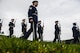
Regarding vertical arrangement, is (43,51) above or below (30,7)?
below

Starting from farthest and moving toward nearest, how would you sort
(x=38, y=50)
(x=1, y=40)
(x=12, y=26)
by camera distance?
(x=12, y=26) → (x=1, y=40) → (x=38, y=50)

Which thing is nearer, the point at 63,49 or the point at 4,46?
the point at 4,46

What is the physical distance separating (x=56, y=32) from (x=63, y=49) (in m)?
20.8

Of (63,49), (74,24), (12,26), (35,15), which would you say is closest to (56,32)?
(74,24)

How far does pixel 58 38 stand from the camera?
2645 centimetres

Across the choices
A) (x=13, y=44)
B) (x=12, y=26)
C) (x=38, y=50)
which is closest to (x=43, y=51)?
(x=38, y=50)

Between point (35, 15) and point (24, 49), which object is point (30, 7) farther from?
point (24, 49)

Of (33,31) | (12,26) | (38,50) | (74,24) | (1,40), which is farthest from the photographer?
(12,26)

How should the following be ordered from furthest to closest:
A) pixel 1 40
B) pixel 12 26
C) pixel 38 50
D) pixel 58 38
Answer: pixel 12 26, pixel 58 38, pixel 1 40, pixel 38 50

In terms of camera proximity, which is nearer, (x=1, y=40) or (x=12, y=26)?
(x=1, y=40)

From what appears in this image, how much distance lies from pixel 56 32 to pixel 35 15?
12169 mm

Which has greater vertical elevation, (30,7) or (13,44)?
(30,7)

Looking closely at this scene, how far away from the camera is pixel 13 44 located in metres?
5.66

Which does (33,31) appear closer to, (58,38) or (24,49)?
(24,49)
